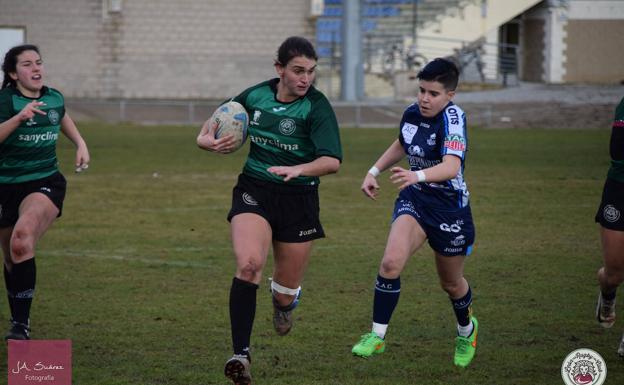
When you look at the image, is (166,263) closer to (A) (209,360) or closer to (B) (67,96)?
(A) (209,360)

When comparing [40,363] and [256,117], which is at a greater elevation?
[256,117]

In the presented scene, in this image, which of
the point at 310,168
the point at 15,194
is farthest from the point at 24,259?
the point at 310,168

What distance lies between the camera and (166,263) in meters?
11.7

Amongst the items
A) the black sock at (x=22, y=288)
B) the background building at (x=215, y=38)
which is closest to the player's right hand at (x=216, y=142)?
the black sock at (x=22, y=288)

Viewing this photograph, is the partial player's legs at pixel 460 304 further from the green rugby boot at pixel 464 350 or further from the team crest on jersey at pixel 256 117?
the team crest on jersey at pixel 256 117

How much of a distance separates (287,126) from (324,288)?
10.5 feet

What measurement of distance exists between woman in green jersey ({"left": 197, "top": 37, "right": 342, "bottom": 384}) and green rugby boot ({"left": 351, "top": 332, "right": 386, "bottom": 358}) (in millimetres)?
748

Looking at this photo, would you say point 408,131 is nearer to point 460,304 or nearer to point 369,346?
point 460,304

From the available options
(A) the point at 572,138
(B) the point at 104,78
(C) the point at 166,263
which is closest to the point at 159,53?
(B) the point at 104,78

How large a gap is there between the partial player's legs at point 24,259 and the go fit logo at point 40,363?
189 centimetres

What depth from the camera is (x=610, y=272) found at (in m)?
8.20

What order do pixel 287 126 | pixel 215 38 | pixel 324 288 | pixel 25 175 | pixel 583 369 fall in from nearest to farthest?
pixel 583 369
pixel 287 126
pixel 25 175
pixel 324 288
pixel 215 38

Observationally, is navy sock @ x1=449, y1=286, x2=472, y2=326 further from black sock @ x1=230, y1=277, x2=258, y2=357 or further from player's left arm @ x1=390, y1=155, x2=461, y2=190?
black sock @ x1=230, y1=277, x2=258, y2=357

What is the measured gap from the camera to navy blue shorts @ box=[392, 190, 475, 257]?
7.58m
